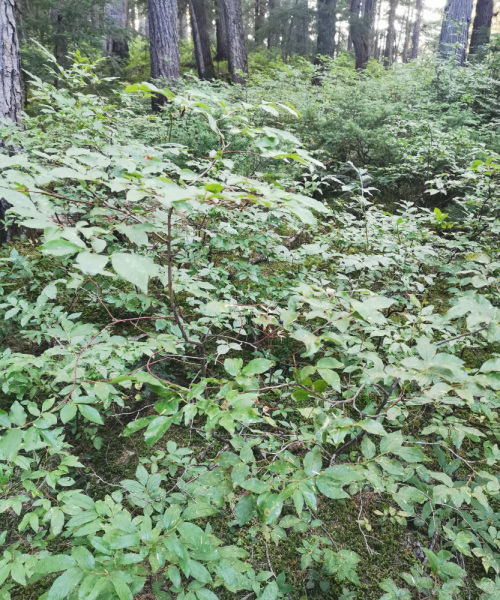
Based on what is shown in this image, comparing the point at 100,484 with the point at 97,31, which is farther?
the point at 97,31

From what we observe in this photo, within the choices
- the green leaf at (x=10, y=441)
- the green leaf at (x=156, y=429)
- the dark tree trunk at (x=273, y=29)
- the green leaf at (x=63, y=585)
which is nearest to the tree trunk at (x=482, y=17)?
the dark tree trunk at (x=273, y=29)

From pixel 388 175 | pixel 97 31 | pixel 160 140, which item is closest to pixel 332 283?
pixel 388 175

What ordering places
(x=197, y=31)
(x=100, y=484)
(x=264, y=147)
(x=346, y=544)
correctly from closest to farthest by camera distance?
(x=264, y=147)
(x=346, y=544)
(x=100, y=484)
(x=197, y=31)

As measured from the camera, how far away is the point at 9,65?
3.26 metres

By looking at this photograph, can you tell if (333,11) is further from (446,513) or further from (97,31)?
(446,513)

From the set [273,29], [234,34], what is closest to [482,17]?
[273,29]

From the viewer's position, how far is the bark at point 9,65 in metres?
3.19

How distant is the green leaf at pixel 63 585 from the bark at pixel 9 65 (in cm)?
378

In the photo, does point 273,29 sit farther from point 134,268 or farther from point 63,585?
point 63,585

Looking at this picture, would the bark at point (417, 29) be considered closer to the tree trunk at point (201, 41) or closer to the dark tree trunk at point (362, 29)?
the dark tree trunk at point (362, 29)

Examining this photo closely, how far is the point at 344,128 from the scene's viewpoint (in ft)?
15.1

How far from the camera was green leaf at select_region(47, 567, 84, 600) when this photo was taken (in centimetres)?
84

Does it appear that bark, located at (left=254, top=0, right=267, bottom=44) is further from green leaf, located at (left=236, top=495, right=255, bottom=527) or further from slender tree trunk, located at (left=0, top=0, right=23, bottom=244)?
green leaf, located at (left=236, top=495, right=255, bottom=527)

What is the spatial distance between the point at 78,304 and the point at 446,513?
2.61 m
